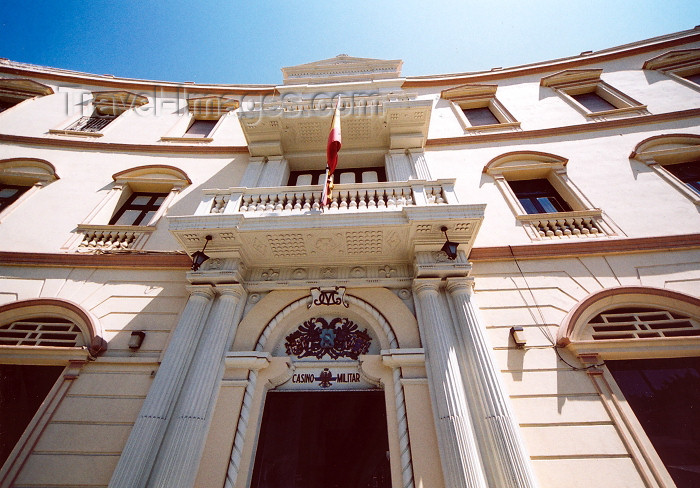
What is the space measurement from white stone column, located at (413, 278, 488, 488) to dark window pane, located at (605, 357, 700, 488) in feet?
7.98

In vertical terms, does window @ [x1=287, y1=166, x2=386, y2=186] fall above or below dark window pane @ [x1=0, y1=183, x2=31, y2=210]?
above

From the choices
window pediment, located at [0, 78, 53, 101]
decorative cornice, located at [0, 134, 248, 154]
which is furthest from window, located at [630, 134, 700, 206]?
window pediment, located at [0, 78, 53, 101]

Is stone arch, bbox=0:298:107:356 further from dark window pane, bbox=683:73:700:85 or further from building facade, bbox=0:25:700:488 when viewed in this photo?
dark window pane, bbox=683:73:700:85

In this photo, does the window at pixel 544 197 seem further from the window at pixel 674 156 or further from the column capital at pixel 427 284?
A: the column capital at pixel 427 284

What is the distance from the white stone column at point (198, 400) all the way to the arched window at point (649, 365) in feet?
17.3

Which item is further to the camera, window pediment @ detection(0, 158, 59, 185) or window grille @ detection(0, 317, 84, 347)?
window pediment @ detection(0, 158, 59, 185)

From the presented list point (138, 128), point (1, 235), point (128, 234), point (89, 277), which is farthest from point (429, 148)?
point (1, 235)

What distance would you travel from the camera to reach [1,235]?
253 inches

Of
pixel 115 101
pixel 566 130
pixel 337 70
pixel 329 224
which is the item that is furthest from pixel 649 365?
pixel 115 101

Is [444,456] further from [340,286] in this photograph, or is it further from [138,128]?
[138,128]

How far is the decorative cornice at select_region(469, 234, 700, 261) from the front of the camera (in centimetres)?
522

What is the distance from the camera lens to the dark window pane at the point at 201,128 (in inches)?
396

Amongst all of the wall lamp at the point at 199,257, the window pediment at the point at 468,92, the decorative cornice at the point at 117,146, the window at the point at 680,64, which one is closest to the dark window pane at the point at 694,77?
the window at the point at 680,64

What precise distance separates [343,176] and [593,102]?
27.6ft
